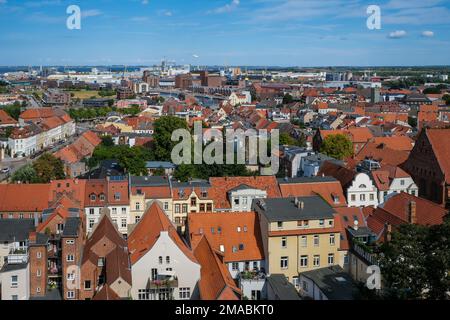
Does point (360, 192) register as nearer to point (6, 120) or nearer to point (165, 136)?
point (165, 136)

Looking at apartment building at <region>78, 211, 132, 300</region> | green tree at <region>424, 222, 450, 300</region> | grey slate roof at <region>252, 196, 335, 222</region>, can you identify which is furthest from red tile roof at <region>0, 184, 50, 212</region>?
green tree at <region>424, 222, 450, 300</region>

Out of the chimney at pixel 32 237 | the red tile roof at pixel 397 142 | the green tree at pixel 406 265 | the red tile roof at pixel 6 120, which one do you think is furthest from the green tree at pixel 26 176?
the red tile roof at pixel 6 120

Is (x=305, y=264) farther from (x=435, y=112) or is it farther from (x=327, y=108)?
(x=327, y=108)

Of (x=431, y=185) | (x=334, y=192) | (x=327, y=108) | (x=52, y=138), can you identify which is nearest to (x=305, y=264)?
(x=334, y=192)

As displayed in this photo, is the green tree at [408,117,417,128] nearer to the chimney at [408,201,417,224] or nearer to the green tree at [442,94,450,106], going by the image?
the green tree at [442,94,450,106]

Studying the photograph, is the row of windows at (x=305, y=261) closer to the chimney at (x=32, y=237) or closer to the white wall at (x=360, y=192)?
the white wall at (x=360, y=192)

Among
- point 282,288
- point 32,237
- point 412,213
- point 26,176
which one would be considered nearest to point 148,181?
point 32,237
